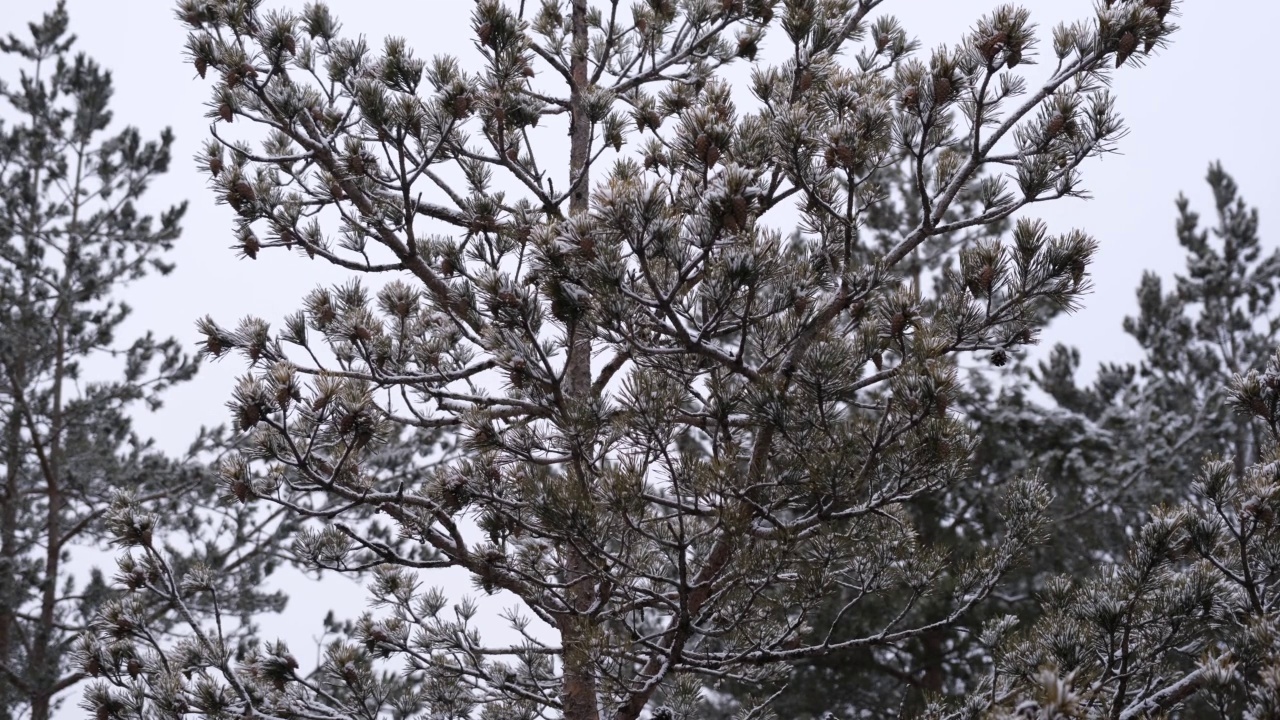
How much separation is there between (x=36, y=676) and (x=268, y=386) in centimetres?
639

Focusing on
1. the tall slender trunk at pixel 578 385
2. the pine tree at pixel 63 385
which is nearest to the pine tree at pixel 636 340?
the tall slender trunk at pixel 578 385

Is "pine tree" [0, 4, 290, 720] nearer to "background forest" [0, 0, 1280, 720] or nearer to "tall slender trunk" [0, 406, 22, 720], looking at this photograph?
"tall slender trunk" [0, 406, 22, 720]

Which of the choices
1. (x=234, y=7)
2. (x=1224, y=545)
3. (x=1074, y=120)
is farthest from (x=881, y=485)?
(x=234, y=7)

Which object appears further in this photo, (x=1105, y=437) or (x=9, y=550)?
(x=1105, y=437)

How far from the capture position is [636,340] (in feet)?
12.1

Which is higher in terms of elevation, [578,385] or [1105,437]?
[1105,437]

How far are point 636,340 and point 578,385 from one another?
1.22 metres

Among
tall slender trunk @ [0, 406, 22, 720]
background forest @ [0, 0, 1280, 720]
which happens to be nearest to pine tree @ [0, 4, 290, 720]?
tall slender trunk @ [0, 406, 22, 720]

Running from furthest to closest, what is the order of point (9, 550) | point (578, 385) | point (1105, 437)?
point (1105, 437), point (9, 550), point (578, 385)

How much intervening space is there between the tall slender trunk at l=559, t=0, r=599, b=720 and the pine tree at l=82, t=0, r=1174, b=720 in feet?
0.05

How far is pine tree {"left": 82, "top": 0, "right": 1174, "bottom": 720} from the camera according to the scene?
3371 mm

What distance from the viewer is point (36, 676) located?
325 inches

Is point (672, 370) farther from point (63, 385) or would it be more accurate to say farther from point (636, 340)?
point (63, 385)

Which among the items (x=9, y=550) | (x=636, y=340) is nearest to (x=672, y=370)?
(x=636, y=340)
